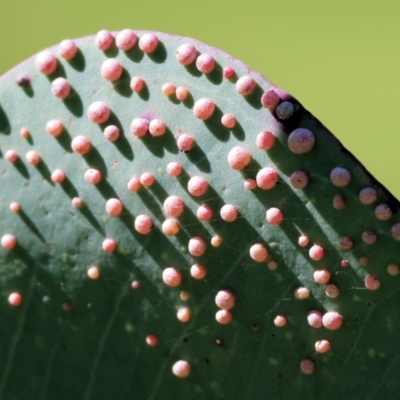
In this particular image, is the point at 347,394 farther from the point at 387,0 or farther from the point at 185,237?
the point at 387,0

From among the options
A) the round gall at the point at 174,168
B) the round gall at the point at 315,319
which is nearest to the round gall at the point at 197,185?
the round gall at the point at 174,168

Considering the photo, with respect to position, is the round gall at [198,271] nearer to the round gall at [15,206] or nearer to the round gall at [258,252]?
the round gall at [258,252]

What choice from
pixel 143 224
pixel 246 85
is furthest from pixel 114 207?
pixel 246 85

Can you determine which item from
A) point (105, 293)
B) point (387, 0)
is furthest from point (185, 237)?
point (387, 0)

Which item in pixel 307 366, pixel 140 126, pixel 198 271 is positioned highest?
pixel 140 126

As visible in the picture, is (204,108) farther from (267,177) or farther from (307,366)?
(307,366)

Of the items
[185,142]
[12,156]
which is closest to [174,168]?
[185,142]

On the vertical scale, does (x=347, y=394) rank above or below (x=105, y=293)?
below

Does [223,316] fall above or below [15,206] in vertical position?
below
